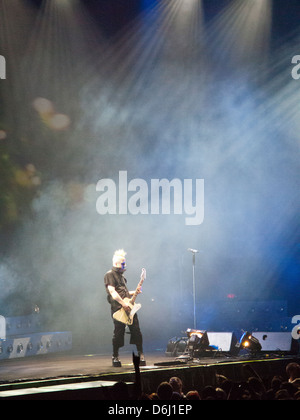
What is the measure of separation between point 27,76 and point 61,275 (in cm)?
418

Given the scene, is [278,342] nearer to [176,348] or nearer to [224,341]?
[224,341]

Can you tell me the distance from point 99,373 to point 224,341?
2.90 m

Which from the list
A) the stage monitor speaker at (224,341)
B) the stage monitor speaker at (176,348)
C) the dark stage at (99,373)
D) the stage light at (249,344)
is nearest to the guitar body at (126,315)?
the dark stage at (99,373)

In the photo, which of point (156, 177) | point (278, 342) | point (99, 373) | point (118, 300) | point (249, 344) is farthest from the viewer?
point (156, 177)

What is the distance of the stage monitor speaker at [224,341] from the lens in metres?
8.58

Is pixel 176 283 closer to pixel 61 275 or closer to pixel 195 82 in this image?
pixel 61 275

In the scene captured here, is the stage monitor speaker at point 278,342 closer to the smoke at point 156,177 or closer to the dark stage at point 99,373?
the dark stage at point 99,373

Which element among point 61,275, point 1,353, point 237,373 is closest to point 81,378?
point 237,373

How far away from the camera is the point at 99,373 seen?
21.1ft

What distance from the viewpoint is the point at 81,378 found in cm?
611

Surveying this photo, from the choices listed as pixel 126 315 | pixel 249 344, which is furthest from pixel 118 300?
pixel 249 344

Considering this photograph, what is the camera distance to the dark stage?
5277 millimetres

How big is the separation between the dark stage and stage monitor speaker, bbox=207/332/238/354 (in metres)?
0.17

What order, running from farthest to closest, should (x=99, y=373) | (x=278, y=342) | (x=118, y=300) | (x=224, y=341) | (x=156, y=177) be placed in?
(x=156, y=177), (x=224, y=341), (x=278, y=342), (x=118, y=300), (x=99, y=373)
